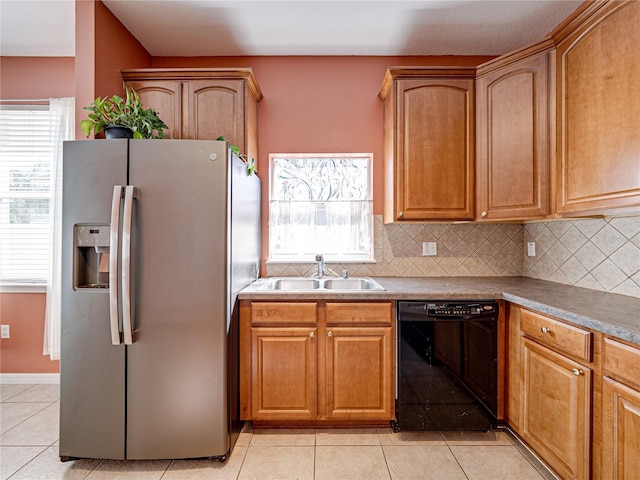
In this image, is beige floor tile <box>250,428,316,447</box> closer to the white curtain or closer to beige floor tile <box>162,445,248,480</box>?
beige floor tile <box>162,445,248,480</box>

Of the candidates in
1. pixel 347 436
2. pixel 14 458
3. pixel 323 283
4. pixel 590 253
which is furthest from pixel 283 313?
pixel 590 253

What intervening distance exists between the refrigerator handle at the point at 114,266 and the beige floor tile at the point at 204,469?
0.78 metres

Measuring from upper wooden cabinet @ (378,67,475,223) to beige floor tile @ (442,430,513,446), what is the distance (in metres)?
1.41

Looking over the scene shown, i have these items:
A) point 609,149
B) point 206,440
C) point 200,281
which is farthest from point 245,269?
point 609,149

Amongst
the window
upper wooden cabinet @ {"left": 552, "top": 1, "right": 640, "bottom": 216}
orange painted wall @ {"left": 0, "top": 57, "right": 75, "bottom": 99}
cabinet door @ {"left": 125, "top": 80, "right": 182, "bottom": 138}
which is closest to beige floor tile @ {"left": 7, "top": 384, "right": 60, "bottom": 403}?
the window

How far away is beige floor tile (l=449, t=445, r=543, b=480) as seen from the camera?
173cm

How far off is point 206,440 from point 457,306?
5.28ft

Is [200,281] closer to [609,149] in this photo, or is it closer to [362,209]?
[362,209]

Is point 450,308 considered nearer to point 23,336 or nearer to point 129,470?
point 129,470

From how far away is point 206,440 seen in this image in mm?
1771

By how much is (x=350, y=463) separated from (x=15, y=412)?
237 centimetres

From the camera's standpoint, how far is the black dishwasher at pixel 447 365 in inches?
78.5

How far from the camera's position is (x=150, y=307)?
5.67 feet

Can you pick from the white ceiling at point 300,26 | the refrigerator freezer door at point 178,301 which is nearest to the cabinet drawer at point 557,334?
the refrigerator freezer door at point 178,301
